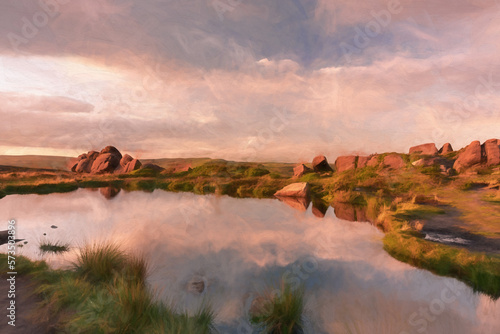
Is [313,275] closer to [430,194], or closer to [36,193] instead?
[430,194]

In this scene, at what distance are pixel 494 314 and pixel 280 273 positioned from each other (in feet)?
18.2

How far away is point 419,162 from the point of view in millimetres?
47875

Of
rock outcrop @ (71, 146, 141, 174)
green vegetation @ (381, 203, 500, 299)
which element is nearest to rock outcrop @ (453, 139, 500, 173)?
green vegetation @ (381, 203, 500, 299)

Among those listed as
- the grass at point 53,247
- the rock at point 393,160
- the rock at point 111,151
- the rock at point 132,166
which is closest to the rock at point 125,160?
the rock at point 132,166

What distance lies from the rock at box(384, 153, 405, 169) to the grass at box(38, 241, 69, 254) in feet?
176

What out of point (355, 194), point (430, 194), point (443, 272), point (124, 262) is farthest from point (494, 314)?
point (430, 194)

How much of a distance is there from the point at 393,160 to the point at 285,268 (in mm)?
53323

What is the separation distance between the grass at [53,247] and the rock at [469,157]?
208 feet

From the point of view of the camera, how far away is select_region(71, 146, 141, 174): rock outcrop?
67.0 meters

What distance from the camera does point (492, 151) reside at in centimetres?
5212

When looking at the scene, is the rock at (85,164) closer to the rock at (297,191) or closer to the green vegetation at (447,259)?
the rock at (297,191)

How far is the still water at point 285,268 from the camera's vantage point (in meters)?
6.11

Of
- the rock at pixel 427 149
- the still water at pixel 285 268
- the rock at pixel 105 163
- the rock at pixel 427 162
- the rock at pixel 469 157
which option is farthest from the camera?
the rock at pixel 105 163

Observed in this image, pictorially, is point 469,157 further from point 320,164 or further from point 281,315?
point 281,315
